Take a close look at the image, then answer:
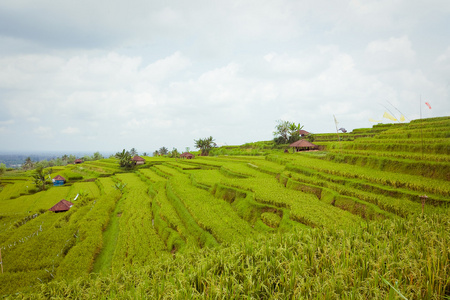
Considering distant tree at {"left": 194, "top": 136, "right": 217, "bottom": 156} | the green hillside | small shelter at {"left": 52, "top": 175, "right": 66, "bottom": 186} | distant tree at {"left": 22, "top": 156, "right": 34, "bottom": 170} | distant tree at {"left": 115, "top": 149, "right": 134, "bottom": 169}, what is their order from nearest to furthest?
the green hillside → small shelter at {"left": 52, "top": 175, "right": 66, "bottom": 186} → distant tree at {"left": 115, "top": 149, "right": 134, "bottom": 169} → distant tree at {"left": 194, "top": 136, "right": 217, "bottom": 156} → distant tree at {"left": 22, "top": 156, "right": 34, "bottom": 170}

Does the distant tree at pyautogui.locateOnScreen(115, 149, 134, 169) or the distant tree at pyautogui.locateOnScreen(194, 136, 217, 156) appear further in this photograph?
the distant tree at pyautogui.locateOnScreen(194, 136, 217, 156)

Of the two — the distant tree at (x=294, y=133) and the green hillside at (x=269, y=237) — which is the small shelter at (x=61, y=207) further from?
the distant tree at (x=294, y=133)

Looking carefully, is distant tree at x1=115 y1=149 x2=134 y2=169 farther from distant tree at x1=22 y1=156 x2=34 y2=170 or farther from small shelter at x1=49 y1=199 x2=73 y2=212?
distant tree at x1=22 y1=156 x2=34 y2=170

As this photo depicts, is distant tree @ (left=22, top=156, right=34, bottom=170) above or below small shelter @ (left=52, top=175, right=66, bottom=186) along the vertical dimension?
above

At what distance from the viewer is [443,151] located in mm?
10297

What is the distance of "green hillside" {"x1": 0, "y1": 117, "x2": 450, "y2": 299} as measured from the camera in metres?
3.12

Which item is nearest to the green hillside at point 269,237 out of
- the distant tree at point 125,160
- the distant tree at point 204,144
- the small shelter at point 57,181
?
the small shelter at point 57,181

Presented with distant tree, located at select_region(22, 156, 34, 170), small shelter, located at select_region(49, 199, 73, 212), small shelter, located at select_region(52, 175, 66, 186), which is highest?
distant tree, located at select_region(22, 156, 34, 170)

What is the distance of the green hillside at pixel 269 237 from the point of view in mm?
3119

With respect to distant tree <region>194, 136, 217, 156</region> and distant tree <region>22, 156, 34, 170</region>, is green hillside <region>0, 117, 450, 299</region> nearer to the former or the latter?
distant tree <region>194, 136, 217, 156</region>

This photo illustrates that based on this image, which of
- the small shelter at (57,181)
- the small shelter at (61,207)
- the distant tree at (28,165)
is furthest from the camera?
the distant tree at (28,165)

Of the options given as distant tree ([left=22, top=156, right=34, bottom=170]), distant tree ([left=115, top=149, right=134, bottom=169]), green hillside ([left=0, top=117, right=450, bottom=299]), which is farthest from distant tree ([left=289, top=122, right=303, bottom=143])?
distant tree ([left=22, top=156, right=34, bottom=170])

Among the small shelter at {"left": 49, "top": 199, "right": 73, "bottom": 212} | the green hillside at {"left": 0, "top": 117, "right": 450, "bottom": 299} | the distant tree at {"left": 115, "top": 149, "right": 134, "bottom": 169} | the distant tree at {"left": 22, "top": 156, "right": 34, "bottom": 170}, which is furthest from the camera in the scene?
the distant tree at {"left": 22, "top": 156, "right": 34, "bottom": 170}

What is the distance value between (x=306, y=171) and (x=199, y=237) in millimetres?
8535
